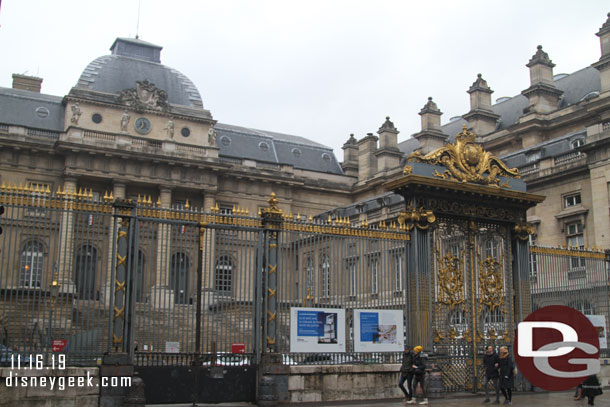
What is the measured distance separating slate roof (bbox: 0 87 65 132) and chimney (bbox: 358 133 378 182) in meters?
23.5

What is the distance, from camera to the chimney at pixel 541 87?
4447 centimetres

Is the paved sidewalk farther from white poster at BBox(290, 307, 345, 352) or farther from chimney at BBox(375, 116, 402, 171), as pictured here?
chimney at BBox(375, 116, 402, 171)

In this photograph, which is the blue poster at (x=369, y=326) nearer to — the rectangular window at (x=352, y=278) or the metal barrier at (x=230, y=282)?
the metal barrier at (x=230, y=282)

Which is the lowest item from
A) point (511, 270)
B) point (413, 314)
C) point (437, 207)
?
point (413, 314)

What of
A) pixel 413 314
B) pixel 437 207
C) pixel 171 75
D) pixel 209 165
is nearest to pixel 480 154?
pixel 437 207

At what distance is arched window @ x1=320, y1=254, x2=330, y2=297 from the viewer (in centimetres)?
1578

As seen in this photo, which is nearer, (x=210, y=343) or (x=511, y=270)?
(x=210, y=343)

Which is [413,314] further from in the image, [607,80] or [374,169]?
[374,169]

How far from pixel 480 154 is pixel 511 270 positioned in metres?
3.08

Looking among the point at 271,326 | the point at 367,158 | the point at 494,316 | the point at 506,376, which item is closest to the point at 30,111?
the point at 367,158

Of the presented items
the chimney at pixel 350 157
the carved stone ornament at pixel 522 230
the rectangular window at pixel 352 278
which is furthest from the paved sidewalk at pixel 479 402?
the chimney at pixel 350 157

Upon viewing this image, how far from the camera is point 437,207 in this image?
16.8 metres

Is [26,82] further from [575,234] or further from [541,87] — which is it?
[575,234]

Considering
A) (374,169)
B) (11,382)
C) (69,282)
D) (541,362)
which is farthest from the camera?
(374,169)
